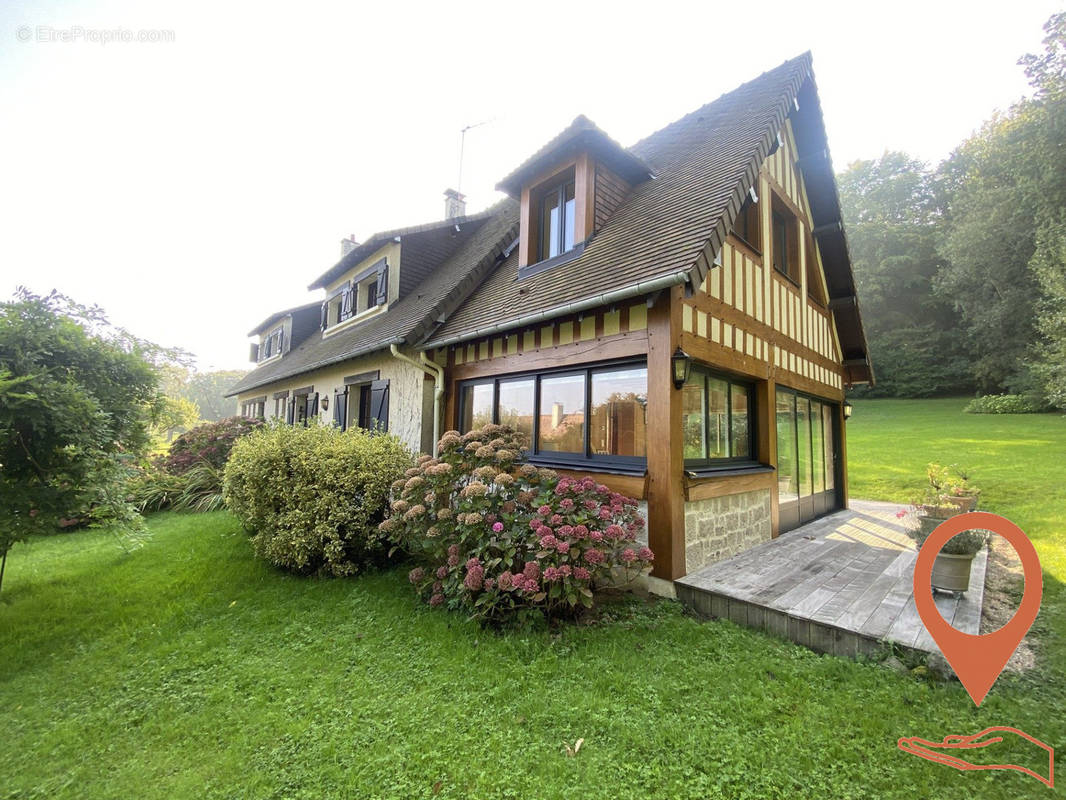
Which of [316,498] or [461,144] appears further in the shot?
[461,144]

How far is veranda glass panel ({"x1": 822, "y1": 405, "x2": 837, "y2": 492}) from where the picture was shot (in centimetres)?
860

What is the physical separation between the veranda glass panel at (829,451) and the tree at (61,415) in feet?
35.0

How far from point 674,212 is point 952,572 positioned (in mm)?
4542

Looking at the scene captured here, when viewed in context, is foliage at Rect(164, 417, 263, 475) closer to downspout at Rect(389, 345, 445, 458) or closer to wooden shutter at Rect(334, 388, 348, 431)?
wooden shutter at Rect(334, 388, 348, 431)

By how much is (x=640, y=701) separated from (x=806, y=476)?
635 cm

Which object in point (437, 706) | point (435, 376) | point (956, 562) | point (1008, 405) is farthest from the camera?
point (1008, 405)

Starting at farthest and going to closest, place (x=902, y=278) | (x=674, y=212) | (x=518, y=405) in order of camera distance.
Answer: (x=902, y=278) < (x=518, y=405) < (x=674, y=212)

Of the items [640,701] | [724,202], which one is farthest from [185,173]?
[640,701]

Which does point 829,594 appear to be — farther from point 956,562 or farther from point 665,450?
point 665,450

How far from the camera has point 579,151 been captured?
6156 millimetres

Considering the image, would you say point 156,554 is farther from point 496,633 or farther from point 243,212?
point 243,212

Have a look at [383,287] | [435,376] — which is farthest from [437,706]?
[383,287]

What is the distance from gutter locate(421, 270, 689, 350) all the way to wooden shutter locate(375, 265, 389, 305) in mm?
4304

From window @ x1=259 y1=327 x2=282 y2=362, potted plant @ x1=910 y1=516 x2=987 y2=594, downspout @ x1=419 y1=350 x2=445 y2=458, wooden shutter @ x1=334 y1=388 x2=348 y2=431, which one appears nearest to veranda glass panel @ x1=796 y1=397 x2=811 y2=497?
potted plant @ x1=910 y1=516 x2=987 y2=594
